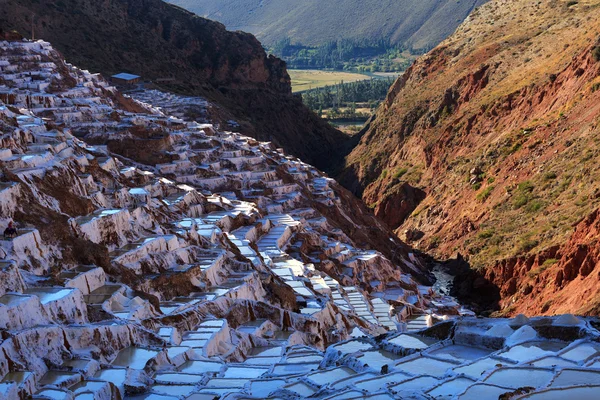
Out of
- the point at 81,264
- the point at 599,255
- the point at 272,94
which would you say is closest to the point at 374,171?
the point at 272,94

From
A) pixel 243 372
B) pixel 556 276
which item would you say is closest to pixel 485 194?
pixel 556 276

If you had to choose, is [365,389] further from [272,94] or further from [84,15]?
[272,94]

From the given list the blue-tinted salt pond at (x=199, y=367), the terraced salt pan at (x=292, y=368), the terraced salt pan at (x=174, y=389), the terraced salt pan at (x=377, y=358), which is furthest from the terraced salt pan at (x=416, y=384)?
the blue-tinted salt pond at (x=199, y=367)

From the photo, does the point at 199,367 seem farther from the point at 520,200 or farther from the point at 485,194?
the point at 485,194

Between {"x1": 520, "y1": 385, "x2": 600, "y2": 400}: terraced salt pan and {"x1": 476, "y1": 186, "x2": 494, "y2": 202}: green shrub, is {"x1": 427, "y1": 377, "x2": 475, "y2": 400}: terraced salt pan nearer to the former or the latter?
{"x1": 520, "y1": 385, "x2": 600, "y2": 400}: terraced salt pan

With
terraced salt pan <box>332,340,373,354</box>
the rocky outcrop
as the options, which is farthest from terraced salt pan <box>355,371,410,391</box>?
the rocky outcrop
